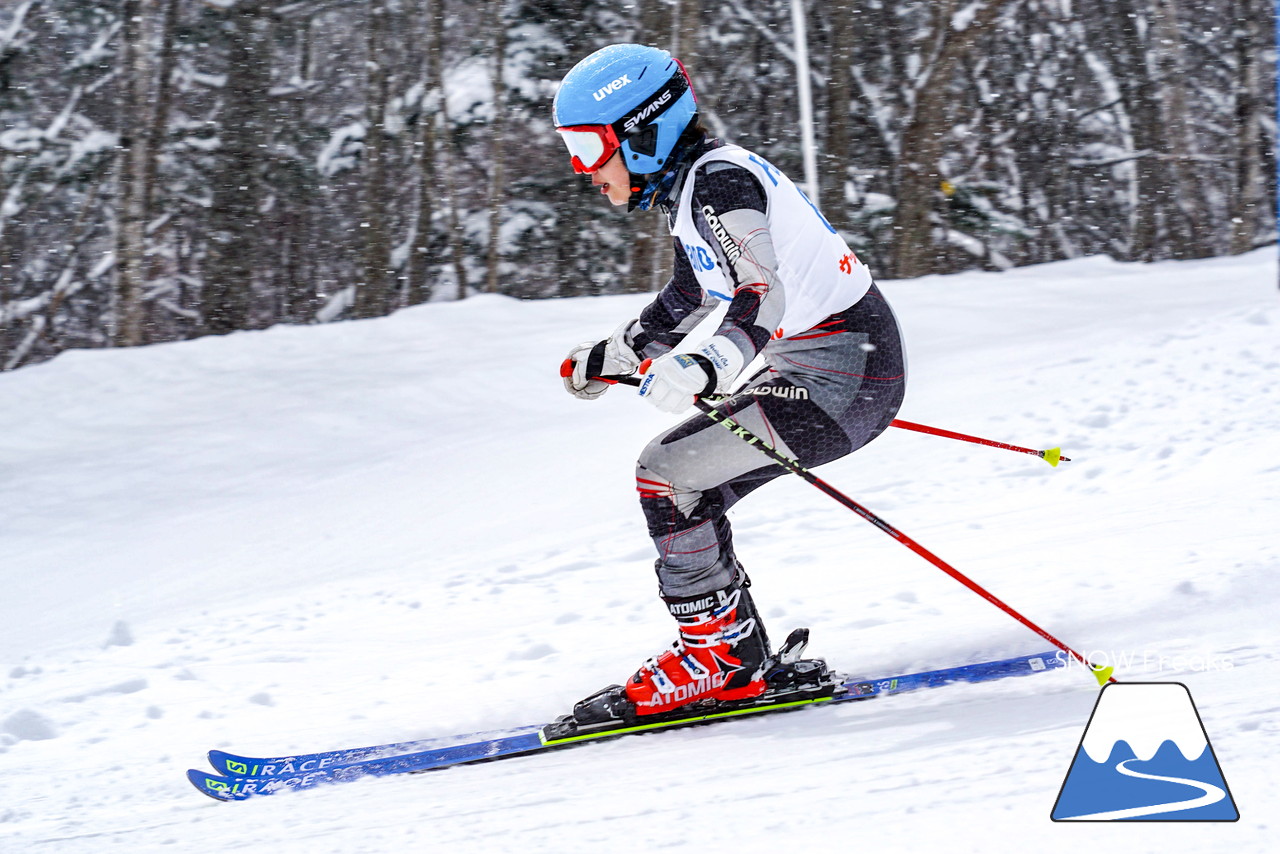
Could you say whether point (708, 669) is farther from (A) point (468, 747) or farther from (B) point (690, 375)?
(B) point (690, 375)

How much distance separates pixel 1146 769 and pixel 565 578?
2.75m

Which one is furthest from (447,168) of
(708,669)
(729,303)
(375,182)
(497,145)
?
(708,669)

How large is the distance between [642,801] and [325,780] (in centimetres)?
98

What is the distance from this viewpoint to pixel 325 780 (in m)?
3.03

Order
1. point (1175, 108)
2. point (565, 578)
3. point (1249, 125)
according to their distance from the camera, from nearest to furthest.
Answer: point (565, 578) < point (1175, 108) < point (1249, 125)

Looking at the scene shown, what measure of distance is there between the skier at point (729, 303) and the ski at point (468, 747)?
34 cm

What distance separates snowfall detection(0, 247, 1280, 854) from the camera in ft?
8.77

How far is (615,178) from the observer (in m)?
3.05

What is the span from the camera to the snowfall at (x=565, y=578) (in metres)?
2.67

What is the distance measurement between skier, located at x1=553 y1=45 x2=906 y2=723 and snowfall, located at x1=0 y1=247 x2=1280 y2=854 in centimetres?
64

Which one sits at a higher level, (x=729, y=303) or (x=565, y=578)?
(x=729, y=303)
